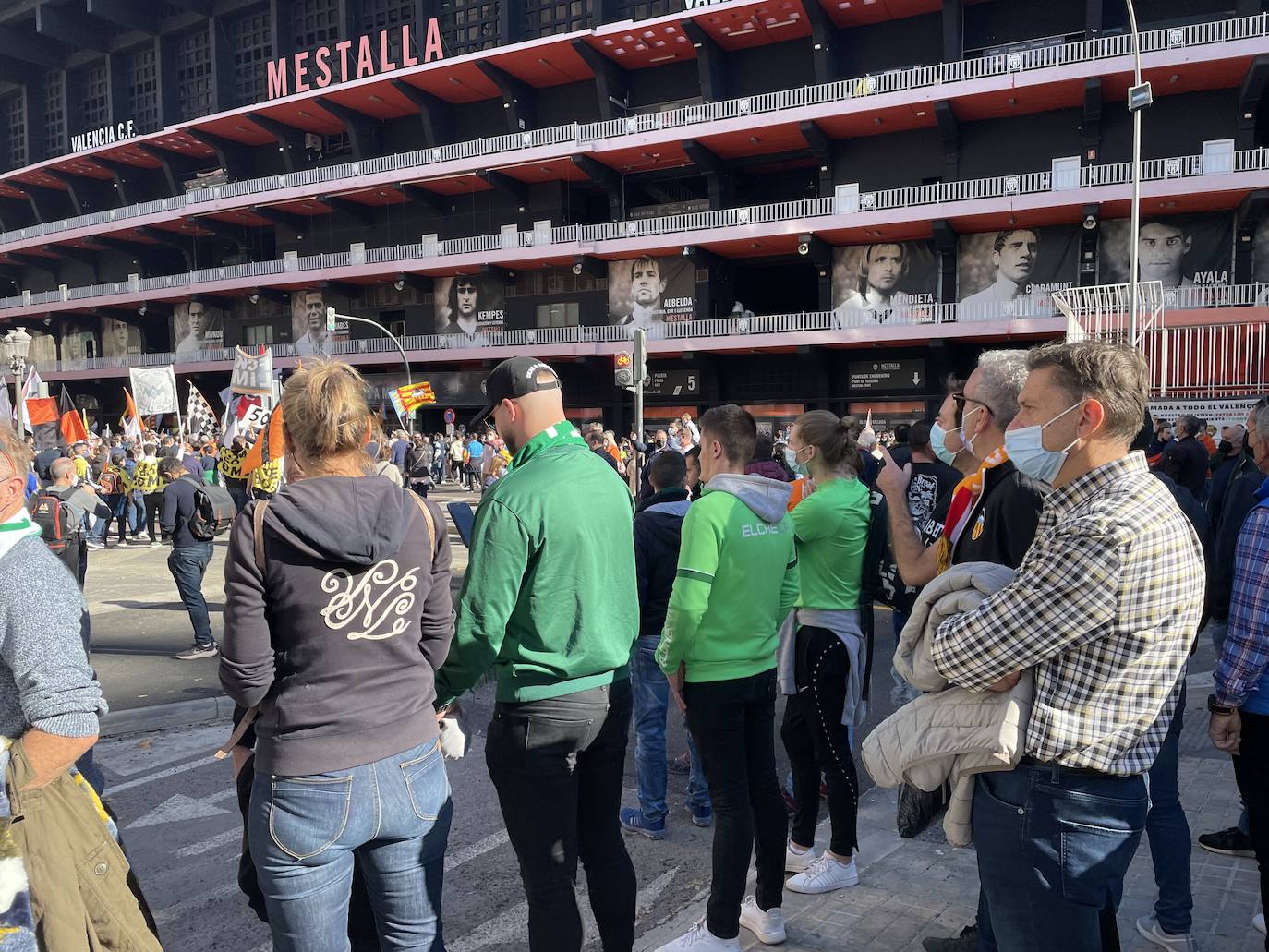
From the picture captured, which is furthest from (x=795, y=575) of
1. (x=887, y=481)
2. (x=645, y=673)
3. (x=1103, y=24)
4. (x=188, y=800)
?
(x=1103, y=24)

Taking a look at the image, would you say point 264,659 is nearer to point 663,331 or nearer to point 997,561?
point 997,561

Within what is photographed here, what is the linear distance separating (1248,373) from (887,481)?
55.3ft

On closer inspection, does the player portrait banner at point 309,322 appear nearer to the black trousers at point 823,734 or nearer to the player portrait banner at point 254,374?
the player portrait banner at point 254,374

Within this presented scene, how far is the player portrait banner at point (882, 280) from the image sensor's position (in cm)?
2673

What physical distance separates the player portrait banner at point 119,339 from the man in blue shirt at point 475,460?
84.5ft

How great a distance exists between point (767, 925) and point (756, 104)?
27.7 m

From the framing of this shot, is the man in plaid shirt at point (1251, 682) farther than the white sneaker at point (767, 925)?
No

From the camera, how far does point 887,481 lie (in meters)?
3.51

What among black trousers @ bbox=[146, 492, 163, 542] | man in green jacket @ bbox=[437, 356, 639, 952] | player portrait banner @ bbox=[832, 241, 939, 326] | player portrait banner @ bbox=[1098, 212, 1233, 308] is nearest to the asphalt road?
man in green jacket @ bbox=[437, 356, 639, 952]

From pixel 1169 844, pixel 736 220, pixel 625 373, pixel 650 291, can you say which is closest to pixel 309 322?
pixel 650 291

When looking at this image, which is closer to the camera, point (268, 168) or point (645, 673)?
point (645, 673)

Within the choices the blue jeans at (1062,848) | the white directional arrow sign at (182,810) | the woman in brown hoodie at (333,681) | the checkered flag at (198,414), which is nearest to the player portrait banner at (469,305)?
the checkered flag at (198,414)

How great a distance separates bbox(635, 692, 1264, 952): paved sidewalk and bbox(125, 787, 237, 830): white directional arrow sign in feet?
8.99

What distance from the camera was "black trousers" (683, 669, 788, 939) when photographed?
317 centimetres
